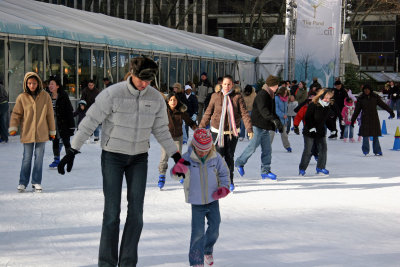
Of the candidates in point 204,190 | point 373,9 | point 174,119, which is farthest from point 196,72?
point 204,190

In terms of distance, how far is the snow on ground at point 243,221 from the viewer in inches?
208

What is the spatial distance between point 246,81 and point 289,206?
96.0 feet

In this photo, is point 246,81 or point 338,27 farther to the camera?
point 246,81

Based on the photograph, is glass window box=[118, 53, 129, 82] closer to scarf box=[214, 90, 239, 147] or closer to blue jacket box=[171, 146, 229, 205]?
scarf box=[214, 90, 239, 147]

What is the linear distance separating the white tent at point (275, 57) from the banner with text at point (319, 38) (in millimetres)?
7927

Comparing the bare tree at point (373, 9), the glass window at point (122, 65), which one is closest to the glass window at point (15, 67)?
the glass window at point (122, 65)

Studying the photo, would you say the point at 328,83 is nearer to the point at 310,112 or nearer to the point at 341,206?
the point at 310,112

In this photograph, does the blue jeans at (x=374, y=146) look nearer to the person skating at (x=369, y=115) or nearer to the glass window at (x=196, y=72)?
the person skating at (x=369, y=115)

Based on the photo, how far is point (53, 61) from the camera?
1850 cm

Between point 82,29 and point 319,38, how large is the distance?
1116 centimetres

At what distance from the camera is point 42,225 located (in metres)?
6.42

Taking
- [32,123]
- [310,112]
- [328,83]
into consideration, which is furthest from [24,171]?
[328,83]

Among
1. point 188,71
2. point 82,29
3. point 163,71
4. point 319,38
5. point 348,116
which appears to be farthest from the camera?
point 188,71

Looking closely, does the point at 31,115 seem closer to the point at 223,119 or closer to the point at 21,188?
the point at 21,188
